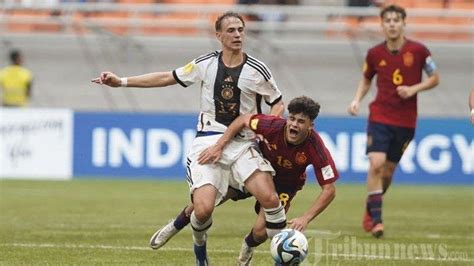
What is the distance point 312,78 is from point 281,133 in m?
17.4

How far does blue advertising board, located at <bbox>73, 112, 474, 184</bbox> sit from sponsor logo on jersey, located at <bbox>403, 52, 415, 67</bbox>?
8919 mm

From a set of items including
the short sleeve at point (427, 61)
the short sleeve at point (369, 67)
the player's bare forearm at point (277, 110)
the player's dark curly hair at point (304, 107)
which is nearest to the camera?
the player's dark curly hair at point (304, 107)

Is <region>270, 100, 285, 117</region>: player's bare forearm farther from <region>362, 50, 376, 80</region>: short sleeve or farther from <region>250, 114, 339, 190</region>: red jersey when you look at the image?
<region>362, 50, 376, 80</region>: short sleeve

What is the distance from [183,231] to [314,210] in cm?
438

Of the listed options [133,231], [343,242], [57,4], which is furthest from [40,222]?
[57,4]

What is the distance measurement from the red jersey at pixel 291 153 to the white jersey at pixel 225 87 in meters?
0.39

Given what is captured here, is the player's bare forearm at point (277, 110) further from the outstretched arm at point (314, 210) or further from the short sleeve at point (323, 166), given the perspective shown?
the outstretched arm at point (314, 210)

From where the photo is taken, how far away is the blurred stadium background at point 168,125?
39.2 feet

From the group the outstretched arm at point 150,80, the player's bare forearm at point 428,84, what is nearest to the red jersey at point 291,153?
the outstretched arm at point 150,80

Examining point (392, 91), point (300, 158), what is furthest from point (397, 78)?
point (300, 158)

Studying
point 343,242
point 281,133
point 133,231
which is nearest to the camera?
point 281,133

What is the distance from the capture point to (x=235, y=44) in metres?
9.64

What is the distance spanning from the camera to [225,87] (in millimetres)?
9672

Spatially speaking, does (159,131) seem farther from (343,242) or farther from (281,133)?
(281,133)
